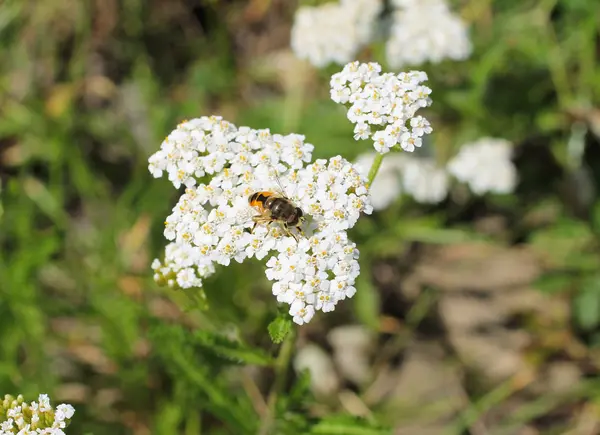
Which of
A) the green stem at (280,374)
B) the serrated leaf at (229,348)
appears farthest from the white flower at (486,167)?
the serrated leaf at (229,348)

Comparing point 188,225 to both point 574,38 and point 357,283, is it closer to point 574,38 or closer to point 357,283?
point 357,283

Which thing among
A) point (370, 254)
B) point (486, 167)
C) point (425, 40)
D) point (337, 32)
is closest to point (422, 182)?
point (486, 167)

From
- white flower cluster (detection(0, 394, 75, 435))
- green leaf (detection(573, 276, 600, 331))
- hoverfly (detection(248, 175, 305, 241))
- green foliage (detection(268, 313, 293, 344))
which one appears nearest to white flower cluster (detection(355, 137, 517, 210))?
green leaf (detection(573, 276, 600, 331))

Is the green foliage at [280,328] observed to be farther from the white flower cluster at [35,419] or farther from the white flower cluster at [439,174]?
the white flower cluster at [439,174]

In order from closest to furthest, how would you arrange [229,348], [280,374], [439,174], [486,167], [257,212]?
1. [257,212]
2. [229,348]
3. [280,374]
4. [486,167]
5. [439,174]

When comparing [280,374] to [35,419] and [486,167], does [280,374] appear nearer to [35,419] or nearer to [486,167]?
[35,419]

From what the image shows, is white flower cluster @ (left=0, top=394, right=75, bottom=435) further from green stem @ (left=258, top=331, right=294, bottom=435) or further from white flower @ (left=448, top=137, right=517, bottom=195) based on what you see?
white flower @ (left=448, top=137, right=517, bottom=195)
